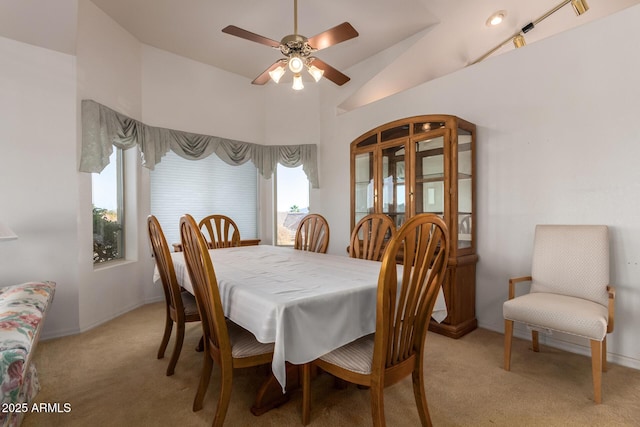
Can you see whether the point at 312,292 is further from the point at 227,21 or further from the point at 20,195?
the point at 227,21

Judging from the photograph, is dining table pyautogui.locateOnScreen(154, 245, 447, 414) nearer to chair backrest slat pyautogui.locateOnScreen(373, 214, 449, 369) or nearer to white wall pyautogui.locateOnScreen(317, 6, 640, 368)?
chair backrest slat pyautogui.locateOnScreen(373, 214, 449, 369)

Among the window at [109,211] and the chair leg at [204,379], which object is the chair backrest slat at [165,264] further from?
the window at [109,211]

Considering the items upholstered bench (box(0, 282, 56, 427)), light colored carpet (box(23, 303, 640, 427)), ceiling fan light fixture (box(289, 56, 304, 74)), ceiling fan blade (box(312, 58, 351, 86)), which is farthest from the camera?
ceiling fan blade (box(312, 58, 351, 86))

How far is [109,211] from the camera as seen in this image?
322 cm

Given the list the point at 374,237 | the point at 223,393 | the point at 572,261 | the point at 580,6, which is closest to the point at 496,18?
the point at 580,6

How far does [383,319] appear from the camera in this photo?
1.08 m

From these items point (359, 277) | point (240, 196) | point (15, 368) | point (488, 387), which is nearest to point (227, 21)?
point (240, 196)

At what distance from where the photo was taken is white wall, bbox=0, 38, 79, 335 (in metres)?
2.35

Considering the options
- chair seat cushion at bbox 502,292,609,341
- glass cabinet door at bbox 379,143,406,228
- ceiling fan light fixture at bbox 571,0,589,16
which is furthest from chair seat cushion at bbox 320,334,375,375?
ceiling fan light fixture at bbox 571,0,589,16

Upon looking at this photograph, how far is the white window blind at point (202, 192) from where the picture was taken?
3.72 metres

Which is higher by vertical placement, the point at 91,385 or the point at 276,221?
the point at 276,221

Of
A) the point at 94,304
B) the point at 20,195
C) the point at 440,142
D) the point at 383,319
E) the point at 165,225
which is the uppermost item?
the point at 440,142

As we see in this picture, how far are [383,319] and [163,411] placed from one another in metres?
1.28

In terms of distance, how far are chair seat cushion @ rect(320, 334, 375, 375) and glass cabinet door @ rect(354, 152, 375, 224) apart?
6.92 feet
